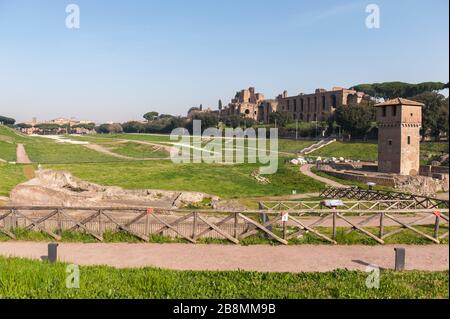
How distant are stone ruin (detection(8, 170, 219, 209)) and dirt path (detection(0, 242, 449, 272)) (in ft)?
19.9

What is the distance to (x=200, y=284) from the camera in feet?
26.0

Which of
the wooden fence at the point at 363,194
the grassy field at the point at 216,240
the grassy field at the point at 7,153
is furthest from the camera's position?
the grassy field at the point at 7,153

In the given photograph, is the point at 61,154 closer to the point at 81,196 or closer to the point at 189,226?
the point at 81,196

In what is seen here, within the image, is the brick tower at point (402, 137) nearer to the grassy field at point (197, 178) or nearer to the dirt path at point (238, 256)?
the grassy field at point (197, 178)

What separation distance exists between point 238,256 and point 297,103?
10221 cm

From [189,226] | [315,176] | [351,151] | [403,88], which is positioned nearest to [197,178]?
[315,176]

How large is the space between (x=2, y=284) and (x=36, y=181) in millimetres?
14617

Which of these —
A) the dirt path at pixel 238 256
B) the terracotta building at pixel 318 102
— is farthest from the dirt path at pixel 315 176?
the terracotta building at pixel 318 102

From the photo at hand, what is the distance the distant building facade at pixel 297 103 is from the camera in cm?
9338

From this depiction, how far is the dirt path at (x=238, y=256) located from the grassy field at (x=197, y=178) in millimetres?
17967

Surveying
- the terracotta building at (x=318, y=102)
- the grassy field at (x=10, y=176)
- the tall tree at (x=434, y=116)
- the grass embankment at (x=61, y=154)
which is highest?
the terracotta building at (x=318, y=102)

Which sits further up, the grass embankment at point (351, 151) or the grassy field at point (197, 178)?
the grass embankment at point (351, 151)
